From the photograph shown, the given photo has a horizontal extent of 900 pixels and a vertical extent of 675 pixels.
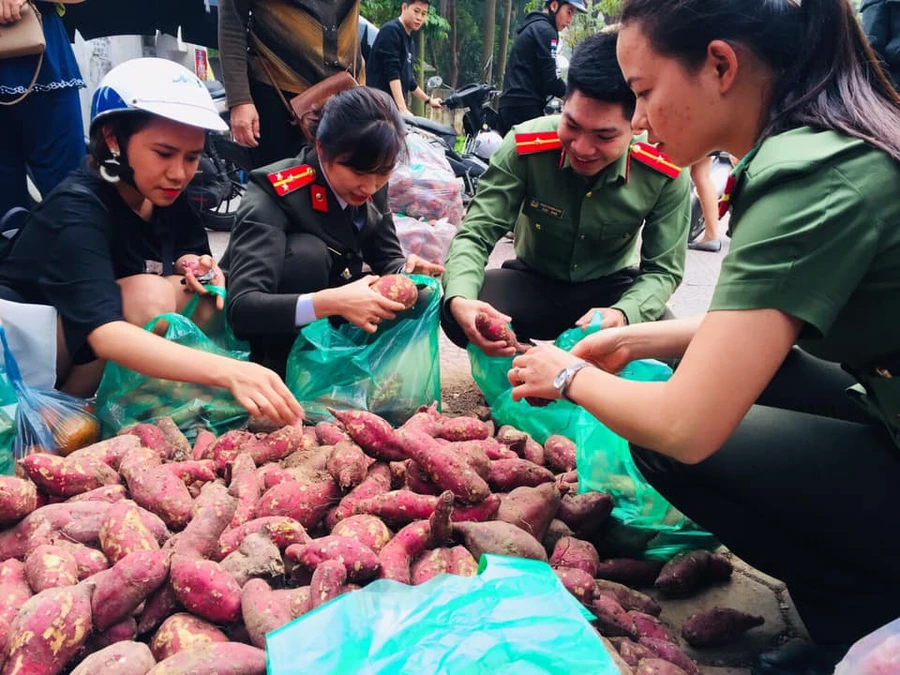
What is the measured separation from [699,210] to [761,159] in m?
5.73

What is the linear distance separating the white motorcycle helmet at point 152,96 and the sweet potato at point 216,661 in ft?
5.29

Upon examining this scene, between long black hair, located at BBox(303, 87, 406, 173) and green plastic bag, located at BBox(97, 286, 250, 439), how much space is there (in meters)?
0.79

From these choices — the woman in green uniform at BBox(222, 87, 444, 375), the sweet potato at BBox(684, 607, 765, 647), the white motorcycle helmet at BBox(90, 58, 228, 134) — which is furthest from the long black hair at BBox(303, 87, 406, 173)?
→ the sweet potato at BBox(684, 607, 765, 647)

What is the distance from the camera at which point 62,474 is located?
1.90 meters

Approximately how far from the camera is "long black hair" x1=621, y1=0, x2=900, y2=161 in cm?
137

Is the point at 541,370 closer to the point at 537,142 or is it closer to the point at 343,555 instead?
the point at 343,555

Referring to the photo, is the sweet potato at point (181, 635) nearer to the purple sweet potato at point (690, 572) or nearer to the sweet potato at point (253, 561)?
the sweet potato at point (253, 561)

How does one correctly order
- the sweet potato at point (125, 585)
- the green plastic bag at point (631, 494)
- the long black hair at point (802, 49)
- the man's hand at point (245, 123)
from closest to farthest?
the long black hair at point (802, 49) → the sweet potato at point (125, 585) → the green plastic bag at point (631, 494) → the man's hand at point (245, 123)

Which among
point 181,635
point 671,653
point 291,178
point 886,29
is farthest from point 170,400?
point 886,29

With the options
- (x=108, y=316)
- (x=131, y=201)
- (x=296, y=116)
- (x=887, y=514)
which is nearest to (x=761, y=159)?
(x=887, y=514)

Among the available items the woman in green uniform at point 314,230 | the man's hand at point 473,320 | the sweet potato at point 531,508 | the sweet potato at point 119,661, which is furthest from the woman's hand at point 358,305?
the sweet potato at point 119,661

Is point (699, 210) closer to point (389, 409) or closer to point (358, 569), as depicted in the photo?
point (389, 409)

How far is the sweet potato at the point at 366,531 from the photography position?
1.76 m

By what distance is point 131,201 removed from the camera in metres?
2.55
